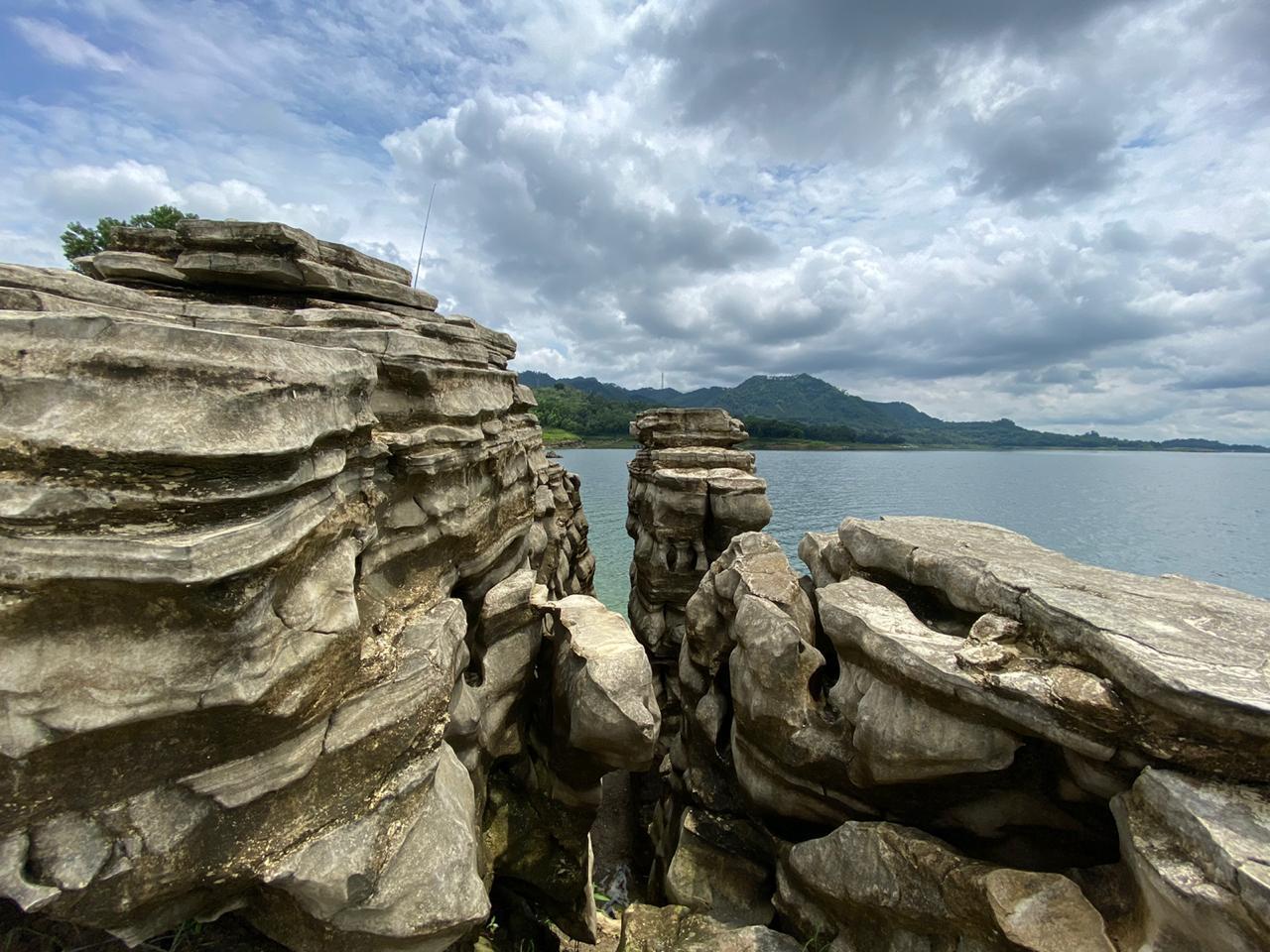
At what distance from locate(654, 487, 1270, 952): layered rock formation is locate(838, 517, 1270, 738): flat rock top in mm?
31

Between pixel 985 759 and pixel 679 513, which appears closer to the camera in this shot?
pixel 985 759

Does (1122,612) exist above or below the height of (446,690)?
above

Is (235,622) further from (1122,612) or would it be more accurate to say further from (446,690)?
(1122,612)

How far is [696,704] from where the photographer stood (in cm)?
1266

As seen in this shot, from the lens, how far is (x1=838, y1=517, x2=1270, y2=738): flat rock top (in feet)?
18.0

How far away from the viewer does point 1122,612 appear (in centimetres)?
684

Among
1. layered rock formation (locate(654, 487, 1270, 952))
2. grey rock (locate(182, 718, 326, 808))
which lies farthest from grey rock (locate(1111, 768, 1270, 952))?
grey rock (locate(182, 718, 326, 808))

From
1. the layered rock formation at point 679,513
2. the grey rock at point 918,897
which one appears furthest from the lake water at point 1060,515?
the grey rock at point 918,897

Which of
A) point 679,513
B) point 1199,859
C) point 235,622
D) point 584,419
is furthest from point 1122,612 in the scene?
point 584,419

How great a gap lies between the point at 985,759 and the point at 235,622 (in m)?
8.57

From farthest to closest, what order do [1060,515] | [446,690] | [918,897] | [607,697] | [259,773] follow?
[1060,515] → [607,697] → [446,690] → [918,897] → [259,773]

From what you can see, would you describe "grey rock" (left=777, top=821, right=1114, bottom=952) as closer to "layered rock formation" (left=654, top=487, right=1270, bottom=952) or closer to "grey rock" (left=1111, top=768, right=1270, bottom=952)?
"layered rock formation" (left=654, top=487, right=1270, bottom=952)

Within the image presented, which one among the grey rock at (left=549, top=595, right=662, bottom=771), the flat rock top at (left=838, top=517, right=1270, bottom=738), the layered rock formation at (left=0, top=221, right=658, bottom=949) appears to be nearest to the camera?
the layered rock formation at (left=0, top=221, right=658, bottom=949)

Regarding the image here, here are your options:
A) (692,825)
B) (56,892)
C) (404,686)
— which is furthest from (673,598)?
(56,892)
